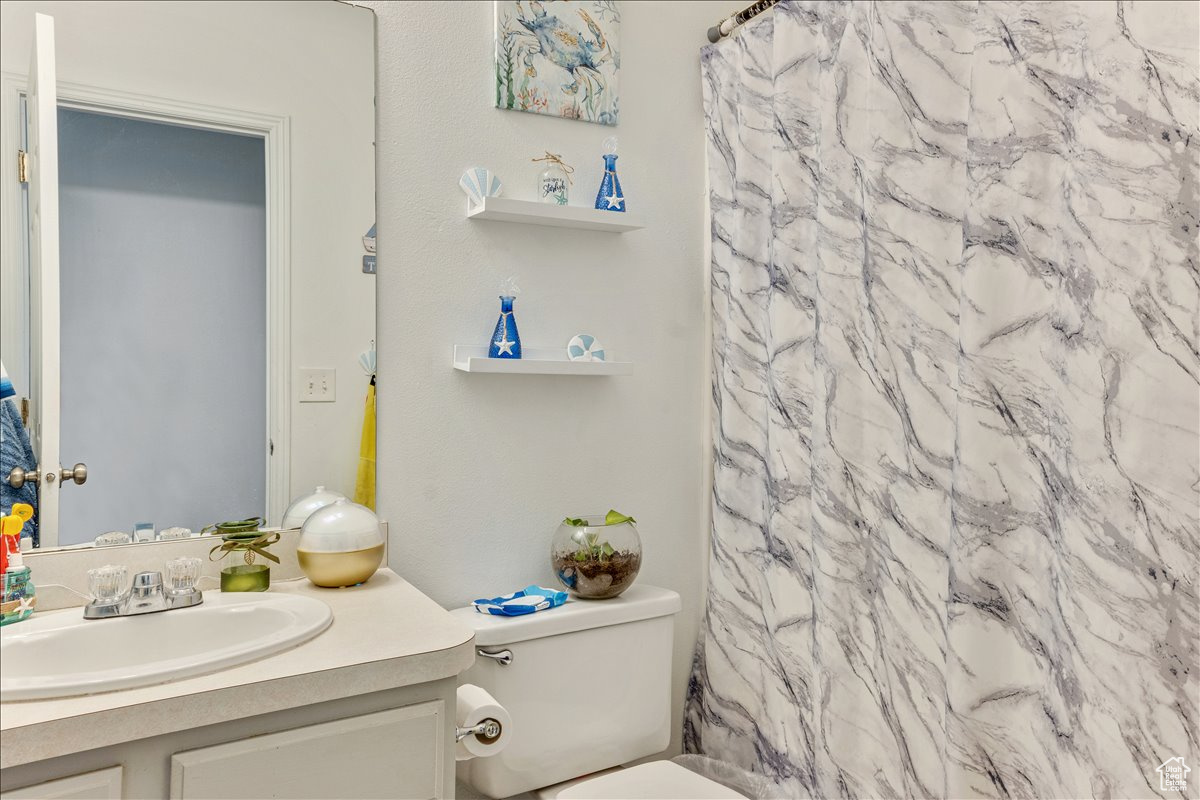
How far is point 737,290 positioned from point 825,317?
0.33 metres

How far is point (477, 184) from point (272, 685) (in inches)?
41.0

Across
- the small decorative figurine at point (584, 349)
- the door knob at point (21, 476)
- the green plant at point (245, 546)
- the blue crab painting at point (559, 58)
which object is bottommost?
the green plant at point (245, 546)

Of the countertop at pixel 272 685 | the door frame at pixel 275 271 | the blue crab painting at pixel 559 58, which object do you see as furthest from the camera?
the blue crab painting at pixel 559 58

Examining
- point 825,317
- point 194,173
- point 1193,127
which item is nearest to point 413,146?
point 194,173

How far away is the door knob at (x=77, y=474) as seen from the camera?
1280 mm

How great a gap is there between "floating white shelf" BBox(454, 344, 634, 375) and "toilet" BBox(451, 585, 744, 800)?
48cm

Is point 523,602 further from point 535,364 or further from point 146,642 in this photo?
point 146,642

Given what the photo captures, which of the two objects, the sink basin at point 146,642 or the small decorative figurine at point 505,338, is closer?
the sink basin at point 146,642

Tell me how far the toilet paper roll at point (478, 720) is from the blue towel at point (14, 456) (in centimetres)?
75

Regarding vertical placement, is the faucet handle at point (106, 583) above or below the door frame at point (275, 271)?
below

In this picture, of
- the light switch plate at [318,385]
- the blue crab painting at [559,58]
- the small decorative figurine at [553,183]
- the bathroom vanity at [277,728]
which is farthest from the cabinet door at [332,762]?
the blue crab painting at [559,58]

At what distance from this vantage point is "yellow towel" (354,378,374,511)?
1.53 m

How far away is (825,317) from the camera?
1.46 meters

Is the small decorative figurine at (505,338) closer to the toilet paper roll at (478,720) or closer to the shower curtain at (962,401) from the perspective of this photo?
the shower curtain at (962,401)
